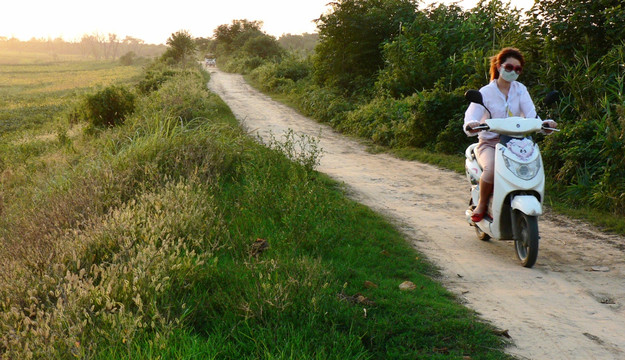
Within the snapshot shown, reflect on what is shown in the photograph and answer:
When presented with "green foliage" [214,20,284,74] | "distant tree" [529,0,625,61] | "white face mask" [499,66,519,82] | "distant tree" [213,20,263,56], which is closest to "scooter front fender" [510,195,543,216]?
"white face mask" [499,66,519,82]

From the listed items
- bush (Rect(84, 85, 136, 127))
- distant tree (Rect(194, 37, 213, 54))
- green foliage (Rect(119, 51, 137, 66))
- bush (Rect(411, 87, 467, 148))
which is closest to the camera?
bush (Rect(411, 87, 467, 148))

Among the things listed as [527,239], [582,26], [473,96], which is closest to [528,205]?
[527,239]

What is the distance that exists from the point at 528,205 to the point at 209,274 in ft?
10.2

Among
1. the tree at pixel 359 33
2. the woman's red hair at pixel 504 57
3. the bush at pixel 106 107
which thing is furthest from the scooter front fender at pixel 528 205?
the tree at pixel 359 33

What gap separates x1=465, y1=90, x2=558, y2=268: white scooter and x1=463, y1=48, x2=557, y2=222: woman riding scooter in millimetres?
202

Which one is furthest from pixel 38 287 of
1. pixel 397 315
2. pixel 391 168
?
pixel 391 168

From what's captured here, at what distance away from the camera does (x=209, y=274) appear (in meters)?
4.77

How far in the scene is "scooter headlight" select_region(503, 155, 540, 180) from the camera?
566 centimetres

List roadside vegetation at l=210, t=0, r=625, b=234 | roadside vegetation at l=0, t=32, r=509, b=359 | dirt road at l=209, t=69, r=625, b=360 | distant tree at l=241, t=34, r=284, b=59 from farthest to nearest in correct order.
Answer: distant tree at l=241, t=34, r=284, b=59 < roadside vegetation at l=210, t=0, r=625, b=234 < dirt road at l=209, t=69, r=625, b=360 < roadside vegetation at l=0, t=32, r=509, b=359

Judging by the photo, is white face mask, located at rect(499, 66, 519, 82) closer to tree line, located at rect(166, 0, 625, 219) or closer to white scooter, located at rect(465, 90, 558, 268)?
white scooter, located at rect(465, 90, 558, 268)

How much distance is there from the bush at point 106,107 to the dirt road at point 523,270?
8357mm

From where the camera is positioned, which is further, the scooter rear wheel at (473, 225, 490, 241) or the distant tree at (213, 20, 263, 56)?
the distant tree at (213, 20, 263, 56)

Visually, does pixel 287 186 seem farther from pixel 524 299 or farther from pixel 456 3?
pixel 456 3

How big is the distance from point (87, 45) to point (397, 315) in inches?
7698
